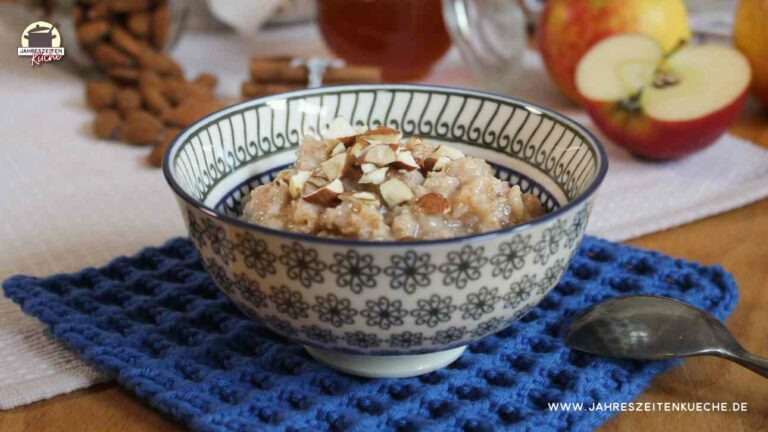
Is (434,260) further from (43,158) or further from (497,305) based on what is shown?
(43,158)

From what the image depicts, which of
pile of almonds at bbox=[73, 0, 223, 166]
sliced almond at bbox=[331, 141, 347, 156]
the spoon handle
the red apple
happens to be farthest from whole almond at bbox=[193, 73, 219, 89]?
the spoon handle

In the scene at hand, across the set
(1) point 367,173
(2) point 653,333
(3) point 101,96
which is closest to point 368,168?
(1) point 367,173

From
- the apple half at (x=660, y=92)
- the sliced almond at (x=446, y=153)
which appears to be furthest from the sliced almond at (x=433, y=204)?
the apple half at (x=660, y=92)

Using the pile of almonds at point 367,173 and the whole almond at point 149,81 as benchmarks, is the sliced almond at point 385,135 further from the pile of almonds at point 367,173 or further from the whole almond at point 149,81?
the whole almond at point 149,81

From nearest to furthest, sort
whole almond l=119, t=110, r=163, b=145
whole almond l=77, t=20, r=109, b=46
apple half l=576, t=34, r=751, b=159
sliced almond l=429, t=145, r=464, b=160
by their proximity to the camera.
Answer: sliced almond l=429, t=145, r=464, b=160 → apple half l=576, t=34, r=751, b=159 → whole almond l=119, t=110, r=163, b=145 → whole almond l=77, t=20, r=109, b=46

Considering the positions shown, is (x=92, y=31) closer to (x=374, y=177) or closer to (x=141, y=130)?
(x=141, y=130)

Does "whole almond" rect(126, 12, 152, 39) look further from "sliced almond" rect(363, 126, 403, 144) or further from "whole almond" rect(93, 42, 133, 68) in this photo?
"sliced almond" rect(363, 126, 403, 144)
